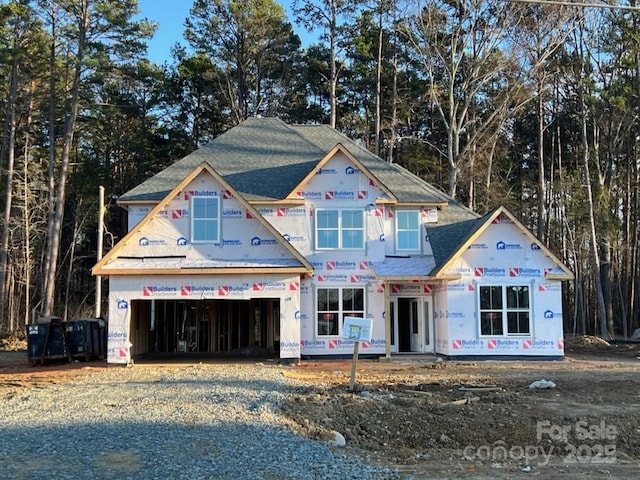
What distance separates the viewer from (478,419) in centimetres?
1029

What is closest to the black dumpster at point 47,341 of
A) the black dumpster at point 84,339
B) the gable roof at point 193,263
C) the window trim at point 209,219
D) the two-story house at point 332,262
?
the black dumpster at point 84,339

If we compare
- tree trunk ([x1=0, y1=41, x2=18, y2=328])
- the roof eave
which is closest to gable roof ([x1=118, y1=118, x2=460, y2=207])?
the roof eave

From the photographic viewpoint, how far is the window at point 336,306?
841 inches

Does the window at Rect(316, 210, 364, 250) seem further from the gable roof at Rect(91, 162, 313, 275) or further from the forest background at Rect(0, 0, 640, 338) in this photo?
the forest background at Rect(0, 0, 640, 338)

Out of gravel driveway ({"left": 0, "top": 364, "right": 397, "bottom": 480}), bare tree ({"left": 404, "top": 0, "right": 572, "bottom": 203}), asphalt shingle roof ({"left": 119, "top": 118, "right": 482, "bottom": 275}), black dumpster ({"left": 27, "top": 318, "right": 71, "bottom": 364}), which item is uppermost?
bare tree ({"left": 404, "top": 0, "right": 572, "bottom": 203})

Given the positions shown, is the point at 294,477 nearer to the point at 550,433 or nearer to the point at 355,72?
the point at 550,433

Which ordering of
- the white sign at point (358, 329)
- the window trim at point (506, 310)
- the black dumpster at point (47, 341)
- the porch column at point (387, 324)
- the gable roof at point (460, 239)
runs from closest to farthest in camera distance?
the white sign at point (358, 329)
the black dumpster at point (47, 341)
the gable roof at point (460, 239)
the window trim at point (506, 310)
the porch column at point (387, 324)

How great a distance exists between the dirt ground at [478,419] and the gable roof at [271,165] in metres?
7.66

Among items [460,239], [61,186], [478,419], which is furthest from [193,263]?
[61,186]

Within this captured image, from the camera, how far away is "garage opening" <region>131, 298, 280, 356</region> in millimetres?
24562

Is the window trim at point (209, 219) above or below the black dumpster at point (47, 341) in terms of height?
above

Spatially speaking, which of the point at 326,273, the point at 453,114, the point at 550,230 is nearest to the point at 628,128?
the point at 550,230

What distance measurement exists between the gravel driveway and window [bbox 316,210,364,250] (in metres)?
8.59

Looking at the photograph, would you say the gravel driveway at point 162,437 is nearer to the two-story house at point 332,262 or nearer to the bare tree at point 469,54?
the two-story house at point 332,262
